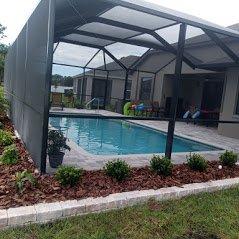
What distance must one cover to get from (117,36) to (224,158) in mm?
5497

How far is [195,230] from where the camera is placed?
4.09 metres

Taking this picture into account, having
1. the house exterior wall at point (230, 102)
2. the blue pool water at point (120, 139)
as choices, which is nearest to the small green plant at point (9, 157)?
the blue pool water at point (120, 139)

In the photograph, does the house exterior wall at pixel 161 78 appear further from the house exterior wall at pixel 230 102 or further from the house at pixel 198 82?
the house exterior wall at pixel 230 102

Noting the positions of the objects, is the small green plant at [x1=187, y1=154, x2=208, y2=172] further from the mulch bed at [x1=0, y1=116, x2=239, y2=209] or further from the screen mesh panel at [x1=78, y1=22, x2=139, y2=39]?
the screen mesh panel at [x1=78, y1=22, x2=139, y2=39]

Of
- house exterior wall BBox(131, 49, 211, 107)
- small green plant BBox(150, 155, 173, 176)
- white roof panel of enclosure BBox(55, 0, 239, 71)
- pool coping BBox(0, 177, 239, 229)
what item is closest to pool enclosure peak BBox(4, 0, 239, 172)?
white roof panel of enclosure BBox(55, 0, 239, 71)

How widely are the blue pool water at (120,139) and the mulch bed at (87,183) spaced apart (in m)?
3.48

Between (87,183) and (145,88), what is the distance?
16.5 metres

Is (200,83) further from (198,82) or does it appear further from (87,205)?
(87,205)

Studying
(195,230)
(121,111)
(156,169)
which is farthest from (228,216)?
(121,111)

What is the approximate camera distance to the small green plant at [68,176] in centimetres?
470

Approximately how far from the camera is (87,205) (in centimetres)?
428

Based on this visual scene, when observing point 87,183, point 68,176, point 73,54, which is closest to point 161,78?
point 73,54

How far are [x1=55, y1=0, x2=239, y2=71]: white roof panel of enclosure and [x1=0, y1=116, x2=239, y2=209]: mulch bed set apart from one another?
9.24 feet

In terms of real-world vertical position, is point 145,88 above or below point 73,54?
below
